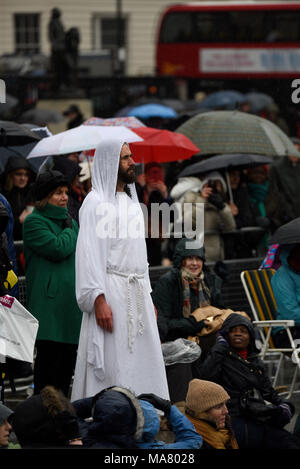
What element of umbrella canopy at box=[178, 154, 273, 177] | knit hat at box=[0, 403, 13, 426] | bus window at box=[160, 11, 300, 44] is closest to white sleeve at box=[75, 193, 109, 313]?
knit hat at box=[0, 403, 13, 426]

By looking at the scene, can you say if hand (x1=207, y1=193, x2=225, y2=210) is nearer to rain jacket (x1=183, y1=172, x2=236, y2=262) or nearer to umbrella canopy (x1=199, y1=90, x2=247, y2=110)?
rain jacket (x1=183, y1=172, x2=236, y2=262)

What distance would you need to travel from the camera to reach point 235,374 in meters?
8.07

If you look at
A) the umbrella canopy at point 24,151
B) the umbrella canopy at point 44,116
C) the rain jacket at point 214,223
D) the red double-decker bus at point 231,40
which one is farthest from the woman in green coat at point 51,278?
the red double-decker bus at point 231,40

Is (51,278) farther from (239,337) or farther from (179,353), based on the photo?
(239,337)

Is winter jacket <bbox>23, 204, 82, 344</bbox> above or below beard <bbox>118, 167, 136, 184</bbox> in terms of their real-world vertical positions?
below

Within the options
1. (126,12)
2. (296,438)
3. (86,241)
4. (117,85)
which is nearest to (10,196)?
(86,241)

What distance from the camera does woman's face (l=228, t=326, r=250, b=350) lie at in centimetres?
826

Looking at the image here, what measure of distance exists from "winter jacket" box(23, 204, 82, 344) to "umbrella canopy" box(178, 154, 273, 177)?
3.57m

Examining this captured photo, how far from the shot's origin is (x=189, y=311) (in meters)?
9.08

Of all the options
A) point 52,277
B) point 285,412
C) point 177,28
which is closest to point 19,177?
point 52,277

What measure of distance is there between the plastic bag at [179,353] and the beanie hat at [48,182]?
1.35 meters

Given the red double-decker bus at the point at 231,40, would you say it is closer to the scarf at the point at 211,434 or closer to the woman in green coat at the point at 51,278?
the woman in green coat at the point at 51,278

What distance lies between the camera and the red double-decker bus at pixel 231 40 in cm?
3472

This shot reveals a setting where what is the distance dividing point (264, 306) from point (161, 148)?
2636 millimetres
